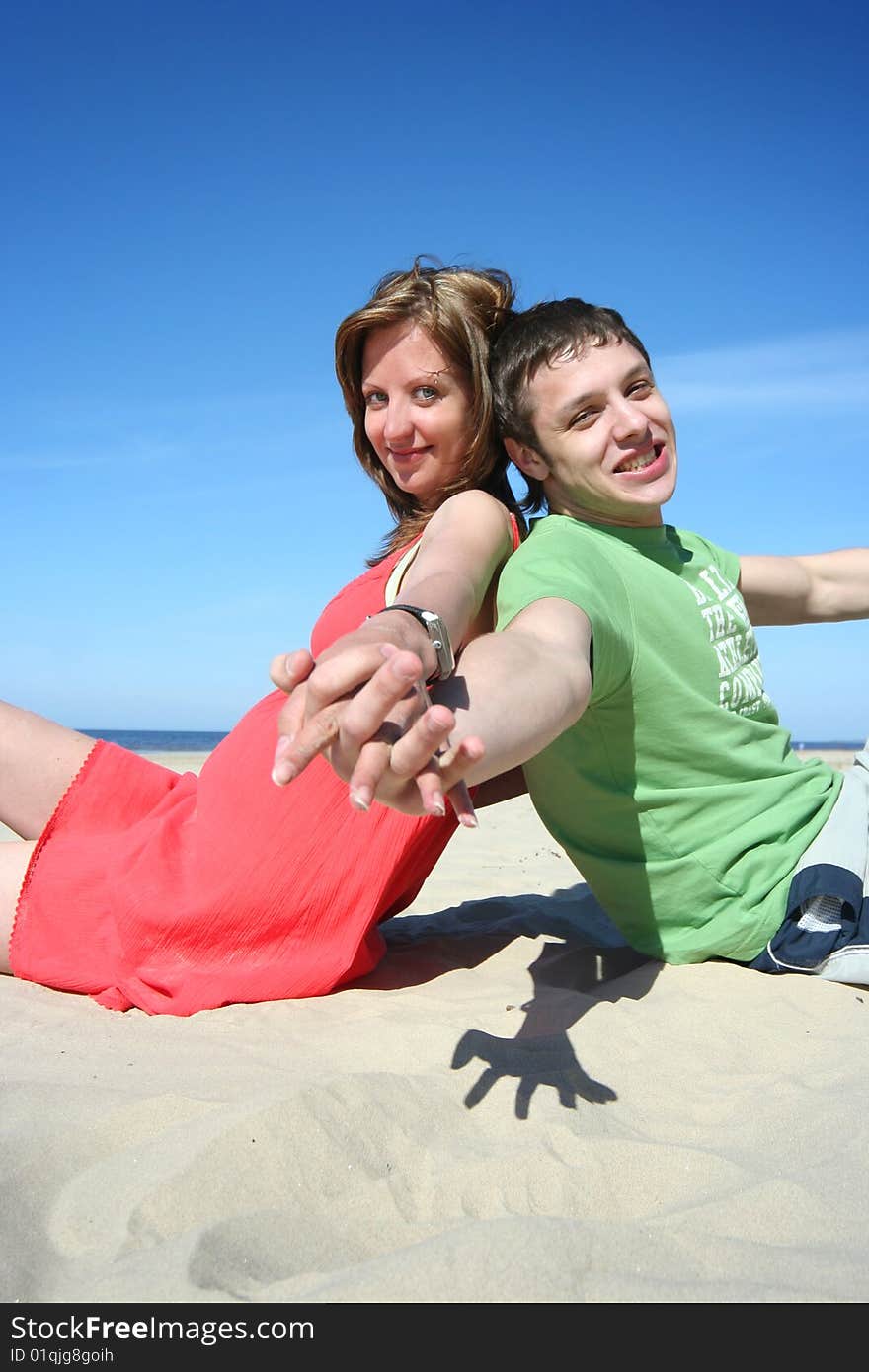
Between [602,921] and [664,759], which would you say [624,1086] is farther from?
[602,921]

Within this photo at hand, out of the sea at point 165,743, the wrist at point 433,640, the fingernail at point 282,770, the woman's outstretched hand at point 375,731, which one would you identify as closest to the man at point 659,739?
the wrist at point 433,640

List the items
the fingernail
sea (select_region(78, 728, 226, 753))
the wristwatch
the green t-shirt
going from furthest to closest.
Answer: sea (select_region(78, 728, 226, 753)) < the green t-shirt < the wristwatch < the fingernail

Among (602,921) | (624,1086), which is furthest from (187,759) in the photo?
(624,1086)

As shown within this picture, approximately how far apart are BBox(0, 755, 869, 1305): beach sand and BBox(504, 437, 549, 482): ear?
52.9 inches

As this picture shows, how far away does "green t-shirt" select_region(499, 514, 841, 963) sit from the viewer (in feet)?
7.97

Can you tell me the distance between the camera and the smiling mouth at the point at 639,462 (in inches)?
101

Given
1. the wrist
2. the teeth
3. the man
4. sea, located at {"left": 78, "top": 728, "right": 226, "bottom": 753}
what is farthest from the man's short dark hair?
A: sea, located at {"left": 78, "top": 728, "right": 226, "bottom": 753}

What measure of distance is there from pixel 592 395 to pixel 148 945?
1812 millimetres

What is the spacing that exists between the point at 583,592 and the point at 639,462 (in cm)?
71

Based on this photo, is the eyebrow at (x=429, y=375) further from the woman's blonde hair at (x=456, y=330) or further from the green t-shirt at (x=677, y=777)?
the green t-shirt at (x=677, y=777)

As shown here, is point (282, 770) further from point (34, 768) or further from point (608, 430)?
point (34, 768)

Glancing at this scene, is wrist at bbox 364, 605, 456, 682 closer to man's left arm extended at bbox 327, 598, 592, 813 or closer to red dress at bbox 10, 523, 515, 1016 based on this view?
man's left arm extended at bbox 327, 598, 592, 813

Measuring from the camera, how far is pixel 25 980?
290 centimetres

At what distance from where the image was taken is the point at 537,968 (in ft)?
9.84
